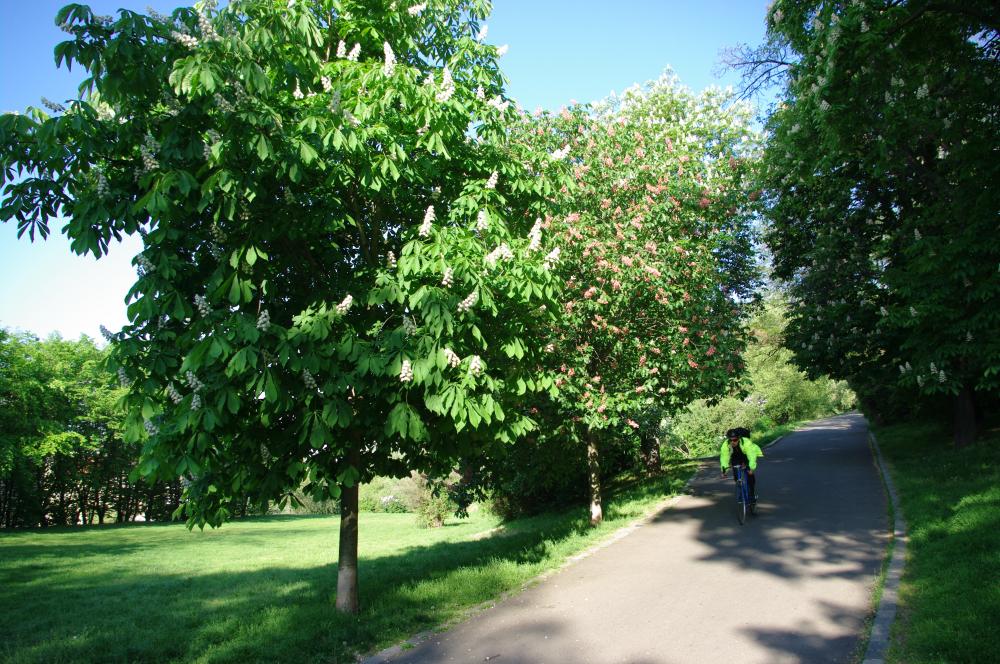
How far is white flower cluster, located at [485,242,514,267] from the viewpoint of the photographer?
20.8 feet

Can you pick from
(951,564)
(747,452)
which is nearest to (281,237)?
(951,564)

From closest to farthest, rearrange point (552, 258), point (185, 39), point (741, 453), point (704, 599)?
point (185, 39)
point (552, 258)
point (704, 599)
point (741, 453)

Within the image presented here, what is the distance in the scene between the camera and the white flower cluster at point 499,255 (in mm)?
6352

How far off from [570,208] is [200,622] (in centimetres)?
848

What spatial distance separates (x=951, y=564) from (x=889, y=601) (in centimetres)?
117

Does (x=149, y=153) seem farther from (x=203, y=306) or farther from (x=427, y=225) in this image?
(x=427, y=225)

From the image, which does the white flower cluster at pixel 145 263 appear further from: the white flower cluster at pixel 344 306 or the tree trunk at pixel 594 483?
the tree trunk at pixel 594 483

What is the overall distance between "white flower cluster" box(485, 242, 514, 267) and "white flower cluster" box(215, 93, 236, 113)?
256cm

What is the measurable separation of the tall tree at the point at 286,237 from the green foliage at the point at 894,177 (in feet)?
13.8

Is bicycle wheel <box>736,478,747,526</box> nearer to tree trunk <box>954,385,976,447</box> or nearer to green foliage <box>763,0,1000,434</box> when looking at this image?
green foliage <box>763,0,1000,434</box>

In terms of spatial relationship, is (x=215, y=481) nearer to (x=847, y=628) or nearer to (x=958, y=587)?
(x=847, y=628)

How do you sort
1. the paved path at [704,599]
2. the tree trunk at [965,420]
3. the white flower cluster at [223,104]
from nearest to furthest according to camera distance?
the white flower cluster at [223,104]
the paved path at [704,599]
the tree trunk at [965,420]

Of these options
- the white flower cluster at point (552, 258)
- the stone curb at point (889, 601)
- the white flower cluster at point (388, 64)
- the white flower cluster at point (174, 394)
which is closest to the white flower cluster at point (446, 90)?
the white flower cluster at point (388, 64)

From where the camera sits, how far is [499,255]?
6.58 meters
